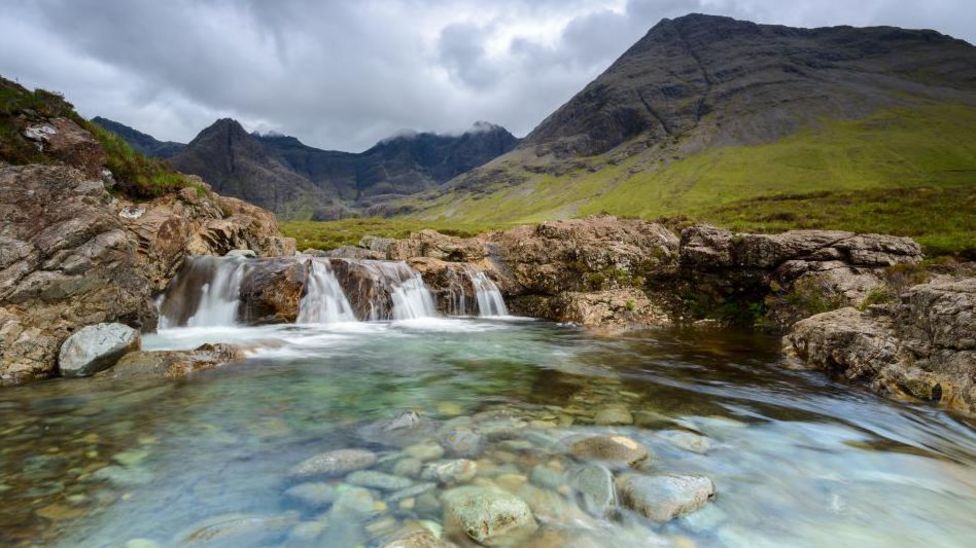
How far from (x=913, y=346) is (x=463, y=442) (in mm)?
10673

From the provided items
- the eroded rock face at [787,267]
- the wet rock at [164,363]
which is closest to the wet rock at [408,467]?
the wet rock at [164,363]

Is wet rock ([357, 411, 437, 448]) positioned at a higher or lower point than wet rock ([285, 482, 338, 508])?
higher

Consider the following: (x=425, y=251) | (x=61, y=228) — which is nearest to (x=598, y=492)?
(x=61, y=228)

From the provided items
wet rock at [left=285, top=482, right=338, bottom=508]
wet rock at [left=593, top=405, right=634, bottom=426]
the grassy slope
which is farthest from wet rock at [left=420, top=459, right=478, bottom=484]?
the grassy slope

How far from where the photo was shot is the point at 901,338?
35.3 feet

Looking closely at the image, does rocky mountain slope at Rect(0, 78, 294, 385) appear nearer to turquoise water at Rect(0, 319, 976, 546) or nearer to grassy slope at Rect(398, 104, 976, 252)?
turquoise water at Rect(0, 319, 976, 546)

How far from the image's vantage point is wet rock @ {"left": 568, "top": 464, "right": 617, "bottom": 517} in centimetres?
505

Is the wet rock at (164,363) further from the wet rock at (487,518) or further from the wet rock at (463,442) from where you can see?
the wet rock at (487,518)

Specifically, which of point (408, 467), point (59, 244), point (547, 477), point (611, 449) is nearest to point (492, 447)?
point (547, 477)

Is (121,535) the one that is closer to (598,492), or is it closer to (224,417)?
(224,417)

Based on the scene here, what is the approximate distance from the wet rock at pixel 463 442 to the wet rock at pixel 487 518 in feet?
4.28

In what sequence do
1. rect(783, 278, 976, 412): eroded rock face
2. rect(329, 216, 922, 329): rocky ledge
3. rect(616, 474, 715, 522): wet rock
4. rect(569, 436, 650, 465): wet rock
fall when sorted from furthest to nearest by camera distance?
1. rect(329, 216, 922, 329): rocky ledge
2. rect(783, 278, 976, 412): eroded rock face
3. rect(569, 436, 650, 465): wet rock
4. rect(616, 474, 715, 522): wet rock

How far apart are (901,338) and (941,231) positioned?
2922 cm

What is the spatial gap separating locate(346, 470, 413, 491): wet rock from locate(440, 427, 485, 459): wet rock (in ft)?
3.13
